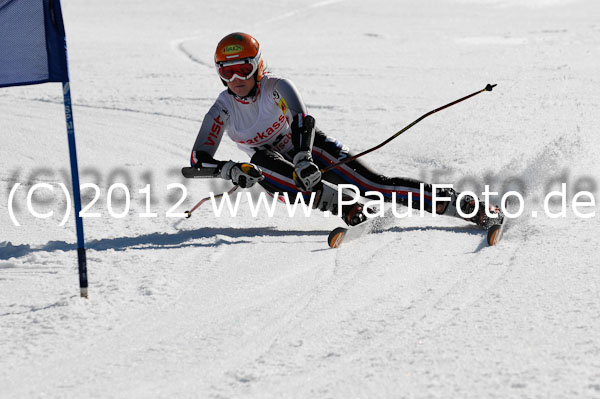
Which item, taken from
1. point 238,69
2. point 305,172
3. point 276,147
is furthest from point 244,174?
point 238,69

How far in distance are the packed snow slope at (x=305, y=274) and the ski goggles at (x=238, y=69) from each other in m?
1.08

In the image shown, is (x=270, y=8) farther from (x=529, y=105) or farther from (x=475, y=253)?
(x=475, y=253)

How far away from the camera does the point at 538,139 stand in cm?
815

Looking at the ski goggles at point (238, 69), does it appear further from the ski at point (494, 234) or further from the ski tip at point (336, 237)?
the ski at point (494, 234)

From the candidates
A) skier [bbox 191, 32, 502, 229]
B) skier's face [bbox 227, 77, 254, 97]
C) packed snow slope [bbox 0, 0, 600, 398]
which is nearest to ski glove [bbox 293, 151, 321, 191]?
skier [bbox 191, 32, 502, 229]

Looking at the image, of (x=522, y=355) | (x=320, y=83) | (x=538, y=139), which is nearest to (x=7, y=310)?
(x=522, y=355)

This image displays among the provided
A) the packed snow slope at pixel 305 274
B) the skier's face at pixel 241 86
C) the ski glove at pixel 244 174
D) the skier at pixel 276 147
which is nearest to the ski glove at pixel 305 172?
the skier at pixel 276 147

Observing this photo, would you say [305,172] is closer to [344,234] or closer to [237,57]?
[344,234]

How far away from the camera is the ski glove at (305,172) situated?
4.89 meters

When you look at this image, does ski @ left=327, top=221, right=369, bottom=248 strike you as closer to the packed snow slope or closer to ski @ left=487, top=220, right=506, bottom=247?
the packed snow slope

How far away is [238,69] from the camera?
515 centimetres

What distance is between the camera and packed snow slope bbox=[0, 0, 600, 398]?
9.16 ft

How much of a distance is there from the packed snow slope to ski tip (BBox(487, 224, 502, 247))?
0.26 ft

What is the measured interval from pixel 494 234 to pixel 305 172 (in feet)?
4.12
